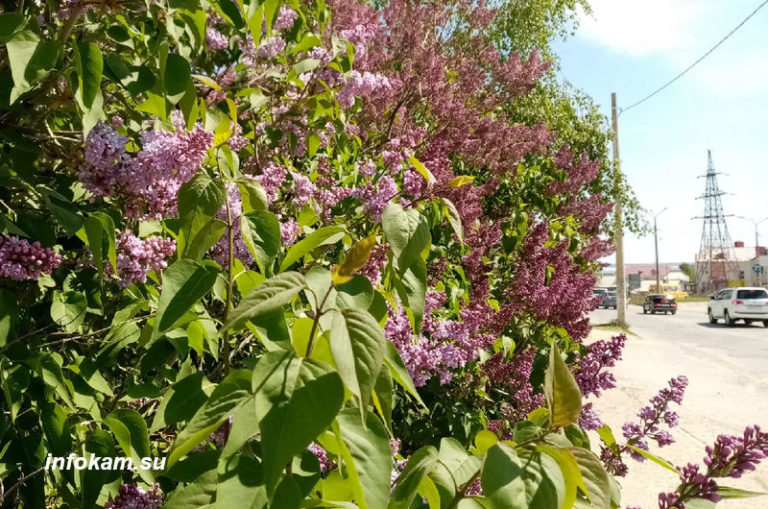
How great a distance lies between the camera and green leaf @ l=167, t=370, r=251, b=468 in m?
0.62

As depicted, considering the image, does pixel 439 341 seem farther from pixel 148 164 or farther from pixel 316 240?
pixel 316 240

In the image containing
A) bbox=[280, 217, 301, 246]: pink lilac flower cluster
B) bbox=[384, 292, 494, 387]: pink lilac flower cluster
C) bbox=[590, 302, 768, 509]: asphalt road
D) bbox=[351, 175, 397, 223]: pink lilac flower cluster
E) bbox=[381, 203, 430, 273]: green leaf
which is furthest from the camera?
bbox=[590, 302, 768, 509]: asphalt road

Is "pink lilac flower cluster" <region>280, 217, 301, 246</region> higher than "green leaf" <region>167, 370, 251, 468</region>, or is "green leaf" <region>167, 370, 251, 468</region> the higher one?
"pink lilac flower cluster" <region>280, 217, 301, 246</region>

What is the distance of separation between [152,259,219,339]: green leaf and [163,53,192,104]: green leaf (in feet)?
1.52

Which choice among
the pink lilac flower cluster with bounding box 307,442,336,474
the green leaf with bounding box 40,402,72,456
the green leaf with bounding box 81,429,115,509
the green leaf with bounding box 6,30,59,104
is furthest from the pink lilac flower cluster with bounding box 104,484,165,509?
the green leaf with bounding box 6,30,59,104

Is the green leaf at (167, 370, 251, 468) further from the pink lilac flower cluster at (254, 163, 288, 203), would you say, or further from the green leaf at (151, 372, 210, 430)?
the pink lilac flower cluster at (254, 163, 288, 203)

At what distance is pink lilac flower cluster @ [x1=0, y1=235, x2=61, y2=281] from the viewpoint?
1.16m

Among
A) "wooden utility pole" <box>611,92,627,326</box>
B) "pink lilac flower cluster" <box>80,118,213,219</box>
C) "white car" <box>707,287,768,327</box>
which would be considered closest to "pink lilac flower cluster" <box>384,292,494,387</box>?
"pink lilac flower cluster" <box>80,118,213,219</box>

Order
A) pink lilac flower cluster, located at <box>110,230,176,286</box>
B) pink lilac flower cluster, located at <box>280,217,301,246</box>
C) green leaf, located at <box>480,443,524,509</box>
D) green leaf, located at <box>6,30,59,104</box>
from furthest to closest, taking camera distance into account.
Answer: pink lilac flower cluster, located at <box>280,217,301,246</box>
pink lilac flower cluster, located at <box>110,230,176,286</box>
green leaf, located at <box>6,30,59,104</box>
green leaf, located at <box>480,443,524,509</box>

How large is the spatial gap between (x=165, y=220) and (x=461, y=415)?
6.01 ft

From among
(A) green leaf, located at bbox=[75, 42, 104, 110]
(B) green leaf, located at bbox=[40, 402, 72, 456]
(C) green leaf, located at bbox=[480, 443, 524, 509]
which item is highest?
(A) green leaf, located at bbox=[75, 42, 104, 110]

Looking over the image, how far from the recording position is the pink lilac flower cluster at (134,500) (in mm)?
1121

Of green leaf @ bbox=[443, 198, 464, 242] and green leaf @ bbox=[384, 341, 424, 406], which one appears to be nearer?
green leaf @ bbox=[384, 341, 424, 406]

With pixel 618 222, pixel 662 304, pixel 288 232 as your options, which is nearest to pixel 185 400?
pixel 288 232
